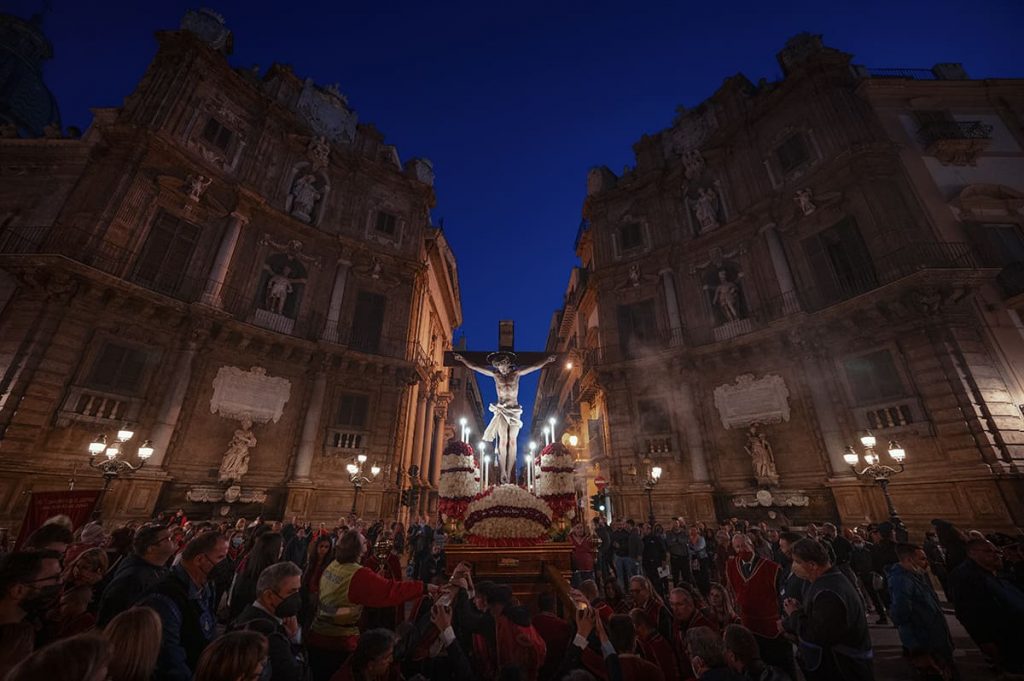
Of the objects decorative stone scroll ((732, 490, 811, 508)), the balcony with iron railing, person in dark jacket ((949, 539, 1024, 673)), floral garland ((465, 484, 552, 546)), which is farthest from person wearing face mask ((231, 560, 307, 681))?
decorative stone scroll ((732, 490, 811, 508))

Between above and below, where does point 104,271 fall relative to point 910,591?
above

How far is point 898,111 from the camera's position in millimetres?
16406

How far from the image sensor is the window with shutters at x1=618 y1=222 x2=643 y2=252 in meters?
21.8

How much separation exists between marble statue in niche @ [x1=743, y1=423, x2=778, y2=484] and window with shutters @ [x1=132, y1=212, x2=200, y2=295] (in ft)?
70.2

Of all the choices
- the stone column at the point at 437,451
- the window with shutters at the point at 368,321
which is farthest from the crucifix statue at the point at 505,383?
the stone column at the point at 437,451

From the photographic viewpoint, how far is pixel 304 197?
19094mm

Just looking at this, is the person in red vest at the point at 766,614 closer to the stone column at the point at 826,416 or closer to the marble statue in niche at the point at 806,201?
the stone column at the point at 826,416

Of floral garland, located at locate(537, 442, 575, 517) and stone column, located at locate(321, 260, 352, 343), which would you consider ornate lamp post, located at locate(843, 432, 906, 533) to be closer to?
floral garland, located at locate(537, 442, 575, 517)

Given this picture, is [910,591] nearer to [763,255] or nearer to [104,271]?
[763,255]

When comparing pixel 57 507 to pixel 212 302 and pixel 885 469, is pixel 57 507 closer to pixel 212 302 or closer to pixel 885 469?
pixel 212 302

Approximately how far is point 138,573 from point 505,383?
282 inches

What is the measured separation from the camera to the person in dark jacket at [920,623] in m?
3.79

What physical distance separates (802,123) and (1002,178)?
7.04m

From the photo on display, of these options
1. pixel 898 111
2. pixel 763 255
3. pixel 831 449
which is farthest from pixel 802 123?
pixel 831 449
